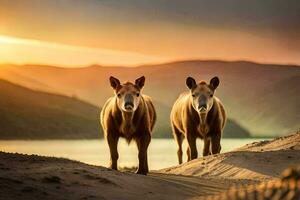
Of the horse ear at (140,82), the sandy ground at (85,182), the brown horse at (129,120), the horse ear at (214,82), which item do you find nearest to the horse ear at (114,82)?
the brown horse at (129,120)

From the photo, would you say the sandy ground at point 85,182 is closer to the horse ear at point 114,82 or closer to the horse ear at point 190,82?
the horse ear at point 114,82

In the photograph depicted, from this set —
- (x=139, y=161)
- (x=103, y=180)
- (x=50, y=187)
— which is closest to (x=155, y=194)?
(x=103, y=180)

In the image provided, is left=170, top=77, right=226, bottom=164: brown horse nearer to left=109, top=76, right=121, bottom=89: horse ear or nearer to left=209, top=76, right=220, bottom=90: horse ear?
left=209, top=76, right=220, bottom=90: horse ear

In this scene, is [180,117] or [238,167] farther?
[180,117]

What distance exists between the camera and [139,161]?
12852mm

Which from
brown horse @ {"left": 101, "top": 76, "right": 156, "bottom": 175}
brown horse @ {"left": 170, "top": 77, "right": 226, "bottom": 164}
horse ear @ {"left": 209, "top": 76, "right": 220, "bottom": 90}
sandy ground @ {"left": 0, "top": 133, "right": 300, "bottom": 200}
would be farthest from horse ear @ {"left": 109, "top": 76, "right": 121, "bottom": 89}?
horse ear @ {"left": 209, "top": 76, "right": 220, "bottom": 90}

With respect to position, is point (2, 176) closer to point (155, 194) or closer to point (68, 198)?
point (68, 198)

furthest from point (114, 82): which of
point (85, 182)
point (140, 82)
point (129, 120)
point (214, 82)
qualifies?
point (85, 182)

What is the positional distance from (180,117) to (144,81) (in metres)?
6.56

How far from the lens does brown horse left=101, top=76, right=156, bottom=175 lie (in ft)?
42.0

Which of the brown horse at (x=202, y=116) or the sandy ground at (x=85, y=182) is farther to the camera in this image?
the brown horse at (x=202, y=116)

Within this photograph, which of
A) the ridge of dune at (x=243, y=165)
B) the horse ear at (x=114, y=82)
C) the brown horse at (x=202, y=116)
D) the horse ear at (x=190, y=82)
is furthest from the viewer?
the horse ear at (x=190, y=82)

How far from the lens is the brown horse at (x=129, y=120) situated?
42.0 ft

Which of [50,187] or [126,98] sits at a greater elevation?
[126,98]
